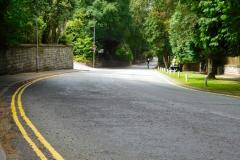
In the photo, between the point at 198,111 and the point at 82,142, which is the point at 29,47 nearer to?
the point at 198,111

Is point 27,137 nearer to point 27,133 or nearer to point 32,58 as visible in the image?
point 27,133

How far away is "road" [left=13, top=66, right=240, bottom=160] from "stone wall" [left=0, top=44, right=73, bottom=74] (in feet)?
66.2

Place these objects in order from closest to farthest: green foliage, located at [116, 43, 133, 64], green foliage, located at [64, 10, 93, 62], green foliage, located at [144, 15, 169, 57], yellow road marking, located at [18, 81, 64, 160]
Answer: yellow road marking, located at [18, 81, 64, 160], green foliage, located at [144, 15, 169, 57], green foliage, located at [64, 10, 93, 62], green foliage, located at [116, 43, 133, 64]

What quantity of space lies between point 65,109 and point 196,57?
30.3m

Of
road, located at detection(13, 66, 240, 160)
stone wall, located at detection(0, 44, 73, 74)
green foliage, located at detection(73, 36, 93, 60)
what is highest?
green foliage, located at detection(73, 36, 93, 60)

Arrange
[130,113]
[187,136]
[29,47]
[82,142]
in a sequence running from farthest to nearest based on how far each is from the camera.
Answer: [29,47] < [130,113] < [187,136] < [82,142]

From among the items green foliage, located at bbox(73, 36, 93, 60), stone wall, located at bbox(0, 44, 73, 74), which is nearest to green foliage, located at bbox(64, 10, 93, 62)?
green foliage, located at bbox(73, 36, 93, 60)

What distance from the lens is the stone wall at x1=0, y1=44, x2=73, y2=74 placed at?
39094 millimetres

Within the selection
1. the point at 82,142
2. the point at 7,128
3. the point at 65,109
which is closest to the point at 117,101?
the point at 65,109

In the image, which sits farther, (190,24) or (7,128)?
(190,24)

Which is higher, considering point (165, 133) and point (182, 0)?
point (182, 0)

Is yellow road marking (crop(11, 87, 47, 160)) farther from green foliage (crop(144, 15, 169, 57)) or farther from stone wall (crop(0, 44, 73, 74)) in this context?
green foliage (crop(144, 15, 169, 57))

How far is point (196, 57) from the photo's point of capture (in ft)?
148

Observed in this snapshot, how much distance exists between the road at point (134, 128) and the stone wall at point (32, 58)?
2018 centimetres
